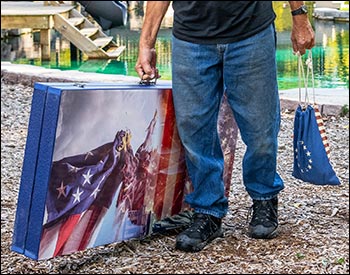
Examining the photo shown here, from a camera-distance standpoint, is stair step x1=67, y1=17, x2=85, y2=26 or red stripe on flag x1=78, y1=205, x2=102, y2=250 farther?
stair step x1=67, y1=17, x2=85, y2=26

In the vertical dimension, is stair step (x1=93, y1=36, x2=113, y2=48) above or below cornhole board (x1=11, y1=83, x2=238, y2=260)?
above

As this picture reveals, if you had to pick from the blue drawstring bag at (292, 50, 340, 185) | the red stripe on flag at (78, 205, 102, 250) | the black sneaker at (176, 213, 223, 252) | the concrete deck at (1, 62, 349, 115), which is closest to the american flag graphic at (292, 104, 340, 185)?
the blue drawstring bag at (292, 50, 340, 185)

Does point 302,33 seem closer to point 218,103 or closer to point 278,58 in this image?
point 218,103

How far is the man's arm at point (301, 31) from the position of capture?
10.3 feet

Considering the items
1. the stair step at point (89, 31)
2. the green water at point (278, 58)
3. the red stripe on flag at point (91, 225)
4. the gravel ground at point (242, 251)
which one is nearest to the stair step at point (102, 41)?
the stair step at point (89, 31)

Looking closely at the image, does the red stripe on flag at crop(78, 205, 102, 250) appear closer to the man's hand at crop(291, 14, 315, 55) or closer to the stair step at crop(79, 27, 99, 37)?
the man's hand at crop(291, 14, 315, 55)

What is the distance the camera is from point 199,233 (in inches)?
125

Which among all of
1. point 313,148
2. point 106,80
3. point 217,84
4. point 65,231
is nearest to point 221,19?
point 217,84

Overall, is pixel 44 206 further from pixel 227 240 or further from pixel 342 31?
pixel 342 31

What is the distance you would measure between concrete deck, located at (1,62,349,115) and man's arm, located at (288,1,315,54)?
10.4 ft

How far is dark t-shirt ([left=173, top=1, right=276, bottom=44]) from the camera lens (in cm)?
294

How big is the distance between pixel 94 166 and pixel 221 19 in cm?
67

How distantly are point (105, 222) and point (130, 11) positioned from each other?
1929cm

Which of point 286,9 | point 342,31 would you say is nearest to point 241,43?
point 342,31
